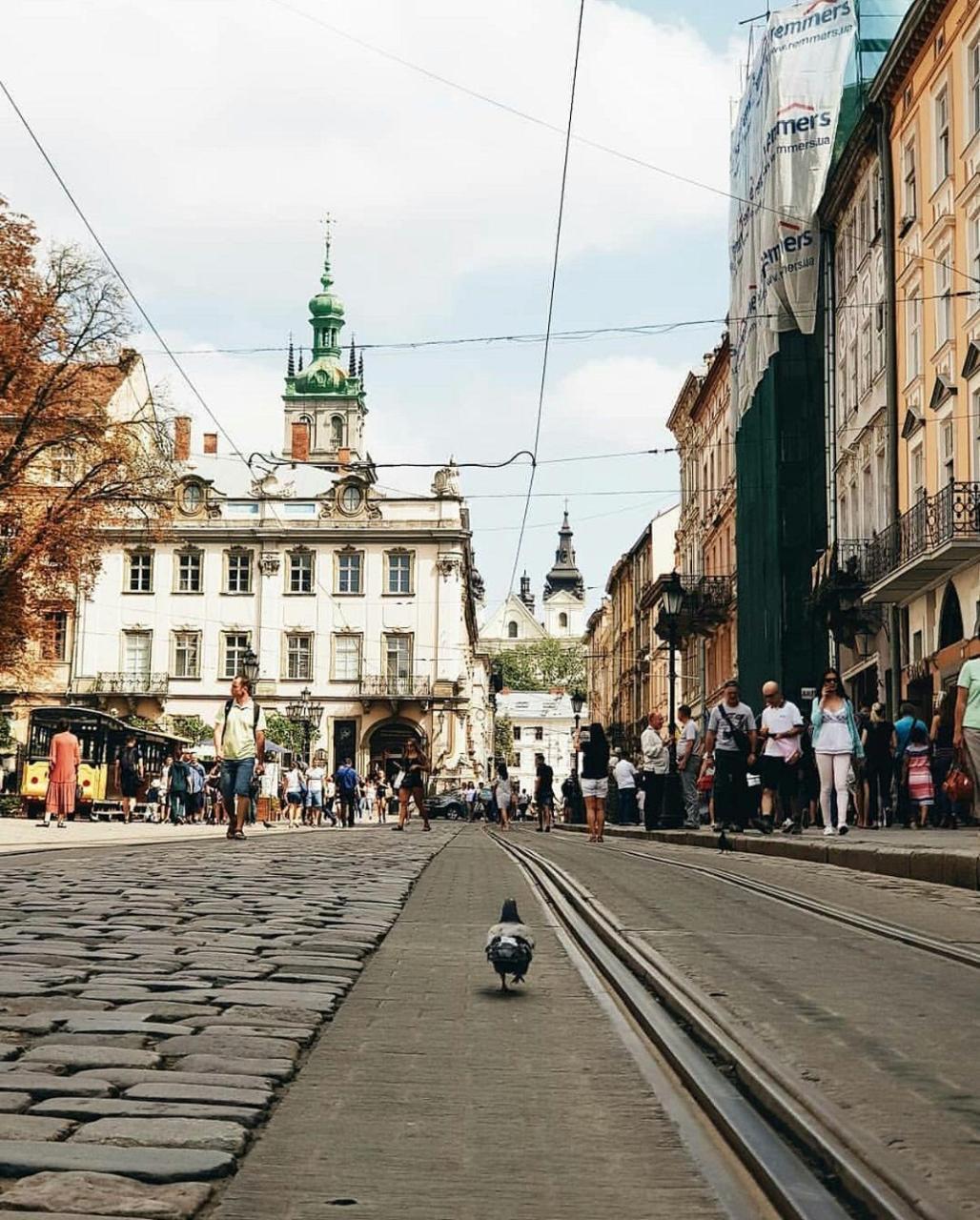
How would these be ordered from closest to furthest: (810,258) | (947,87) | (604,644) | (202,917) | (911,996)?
(911,996)
(202,917)
(947,87)
(810,258)
(604,644)

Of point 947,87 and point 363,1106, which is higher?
point 947,87

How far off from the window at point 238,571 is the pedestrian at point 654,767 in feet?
174

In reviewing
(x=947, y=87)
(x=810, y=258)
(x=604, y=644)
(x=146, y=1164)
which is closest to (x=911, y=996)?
(x=146, y=1164)

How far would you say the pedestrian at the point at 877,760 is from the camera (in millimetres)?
21188

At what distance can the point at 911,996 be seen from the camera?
5.97 metres

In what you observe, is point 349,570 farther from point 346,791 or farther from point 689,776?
point 689,776

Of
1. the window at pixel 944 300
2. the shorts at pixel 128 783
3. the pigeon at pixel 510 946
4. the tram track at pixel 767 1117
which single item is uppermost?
the window at pixel 944 300

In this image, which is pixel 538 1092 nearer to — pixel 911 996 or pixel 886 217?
pixel 911 996

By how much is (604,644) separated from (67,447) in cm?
8454

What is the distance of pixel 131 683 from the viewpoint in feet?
250

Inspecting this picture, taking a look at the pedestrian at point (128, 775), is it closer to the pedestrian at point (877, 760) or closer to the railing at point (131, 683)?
the pedestrian at point (877, 760)

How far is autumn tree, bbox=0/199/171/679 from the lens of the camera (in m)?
33.1

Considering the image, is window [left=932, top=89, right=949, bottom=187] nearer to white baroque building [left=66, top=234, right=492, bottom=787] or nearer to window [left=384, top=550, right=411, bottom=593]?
white baroque building [left=66, top=234, right=492, bottom=787]

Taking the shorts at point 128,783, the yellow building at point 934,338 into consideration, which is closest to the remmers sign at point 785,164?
the yellow building at point 934,338
